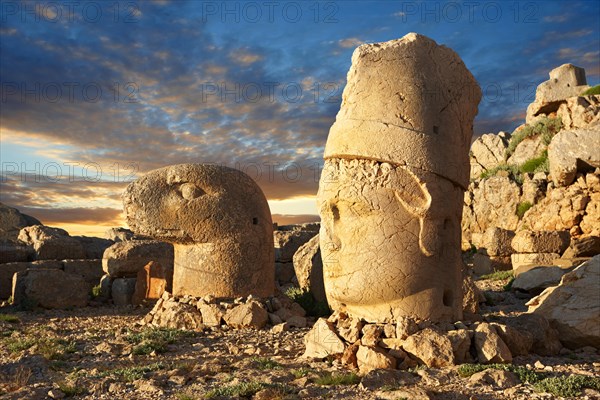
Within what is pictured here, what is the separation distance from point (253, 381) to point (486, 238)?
12810 mm

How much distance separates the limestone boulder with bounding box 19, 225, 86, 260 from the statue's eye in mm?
6124

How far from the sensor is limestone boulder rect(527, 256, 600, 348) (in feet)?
22.3

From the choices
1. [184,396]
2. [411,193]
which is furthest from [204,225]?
[184,396]

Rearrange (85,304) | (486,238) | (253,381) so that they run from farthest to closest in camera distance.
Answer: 1. (486,238)
2. (85,304)
3. (253,381)

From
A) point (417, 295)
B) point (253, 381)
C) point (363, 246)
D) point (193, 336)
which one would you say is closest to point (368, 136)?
point (363, 246)

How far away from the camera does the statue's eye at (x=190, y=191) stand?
888cm

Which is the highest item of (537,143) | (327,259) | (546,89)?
(546,89)

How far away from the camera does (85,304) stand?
11.5m

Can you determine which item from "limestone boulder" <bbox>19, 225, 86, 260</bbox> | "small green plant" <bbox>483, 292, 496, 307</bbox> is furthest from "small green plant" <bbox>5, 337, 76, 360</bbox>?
"small green plant" <bbox>483, 292, 496, 307</bbox>

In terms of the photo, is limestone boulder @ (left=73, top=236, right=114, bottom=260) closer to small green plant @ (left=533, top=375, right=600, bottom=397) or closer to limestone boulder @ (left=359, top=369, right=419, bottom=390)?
limestone boulder @ (left=359, top=369, right=419, bottom=390)

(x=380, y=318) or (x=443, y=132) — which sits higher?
(x=443, y=132)

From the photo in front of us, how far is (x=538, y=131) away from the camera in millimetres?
23062

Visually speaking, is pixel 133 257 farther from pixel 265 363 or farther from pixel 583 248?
pixel 583 248

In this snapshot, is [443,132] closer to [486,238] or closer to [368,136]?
[368,136]
